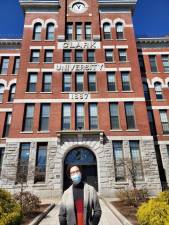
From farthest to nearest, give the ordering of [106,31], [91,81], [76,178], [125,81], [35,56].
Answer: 1. [106,31]
2. [35,56]
3. [125,81]
4. [91,81]
5. [76,178]

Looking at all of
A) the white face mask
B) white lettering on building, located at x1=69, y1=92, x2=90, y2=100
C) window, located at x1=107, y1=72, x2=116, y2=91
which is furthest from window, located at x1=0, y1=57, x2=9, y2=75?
the white face mask

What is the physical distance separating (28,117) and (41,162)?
4913 millimetres

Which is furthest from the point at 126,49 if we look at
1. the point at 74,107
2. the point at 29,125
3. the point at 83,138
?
the point at 29,125

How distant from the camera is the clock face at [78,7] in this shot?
28125 mm

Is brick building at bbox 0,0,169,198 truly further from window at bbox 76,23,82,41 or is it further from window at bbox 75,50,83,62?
window at bbox 76,23,82,41

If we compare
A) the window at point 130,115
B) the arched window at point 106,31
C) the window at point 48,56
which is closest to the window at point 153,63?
the arched window at point 106,31

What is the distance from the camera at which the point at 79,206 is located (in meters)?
4.60

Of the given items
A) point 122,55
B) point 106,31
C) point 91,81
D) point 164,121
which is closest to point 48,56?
point 91,81

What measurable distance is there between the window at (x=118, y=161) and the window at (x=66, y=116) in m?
5.07

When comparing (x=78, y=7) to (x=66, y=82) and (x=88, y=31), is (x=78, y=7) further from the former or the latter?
(x=66, y=82)

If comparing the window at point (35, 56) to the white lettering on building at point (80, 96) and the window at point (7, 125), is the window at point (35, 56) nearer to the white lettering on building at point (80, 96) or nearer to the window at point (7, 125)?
the white lettering on building at point (80, 96)

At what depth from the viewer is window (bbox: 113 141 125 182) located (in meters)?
19.7

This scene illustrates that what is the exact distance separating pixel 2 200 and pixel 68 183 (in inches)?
504

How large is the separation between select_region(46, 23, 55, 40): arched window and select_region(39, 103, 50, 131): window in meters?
9.37
